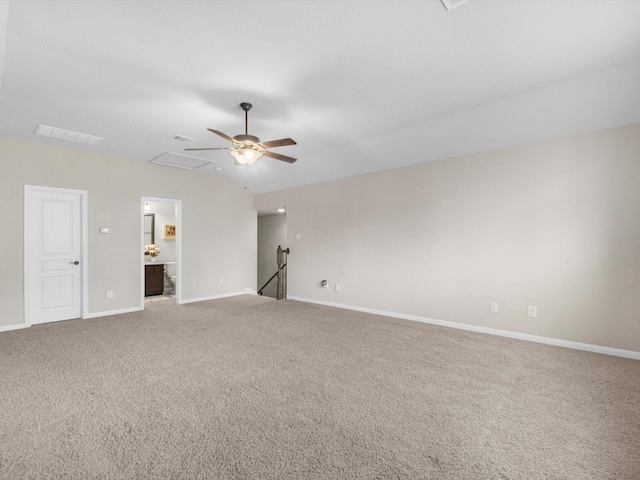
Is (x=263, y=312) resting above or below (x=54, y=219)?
below

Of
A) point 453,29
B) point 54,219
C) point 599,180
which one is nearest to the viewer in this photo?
point 453,29

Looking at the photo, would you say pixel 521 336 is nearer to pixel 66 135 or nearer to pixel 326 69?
pixel 326 69

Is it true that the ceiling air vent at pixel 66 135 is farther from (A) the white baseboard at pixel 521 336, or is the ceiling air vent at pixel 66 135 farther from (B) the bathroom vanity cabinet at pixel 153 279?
(A) the white baseboard at pixel 521 336

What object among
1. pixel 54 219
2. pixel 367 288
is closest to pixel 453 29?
pixel 367 288

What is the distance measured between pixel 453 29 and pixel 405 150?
2.48m

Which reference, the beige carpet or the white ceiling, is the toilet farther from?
the white ceiling

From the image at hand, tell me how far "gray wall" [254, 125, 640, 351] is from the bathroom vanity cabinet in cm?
425

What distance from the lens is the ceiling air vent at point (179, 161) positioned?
538 cm

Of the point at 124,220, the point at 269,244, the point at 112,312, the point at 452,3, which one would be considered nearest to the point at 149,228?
the point at 124,220

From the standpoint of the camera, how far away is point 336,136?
175 inches

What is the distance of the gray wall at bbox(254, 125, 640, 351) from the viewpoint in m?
3.45

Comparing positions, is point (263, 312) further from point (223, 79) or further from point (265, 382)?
point (223, 79)

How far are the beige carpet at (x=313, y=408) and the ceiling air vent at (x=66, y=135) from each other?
2740 millimetres

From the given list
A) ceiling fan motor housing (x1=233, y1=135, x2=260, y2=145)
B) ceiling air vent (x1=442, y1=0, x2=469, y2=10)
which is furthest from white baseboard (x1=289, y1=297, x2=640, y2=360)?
ceiling air vent (x1=442, y1=0, x2=469, y2=10)
